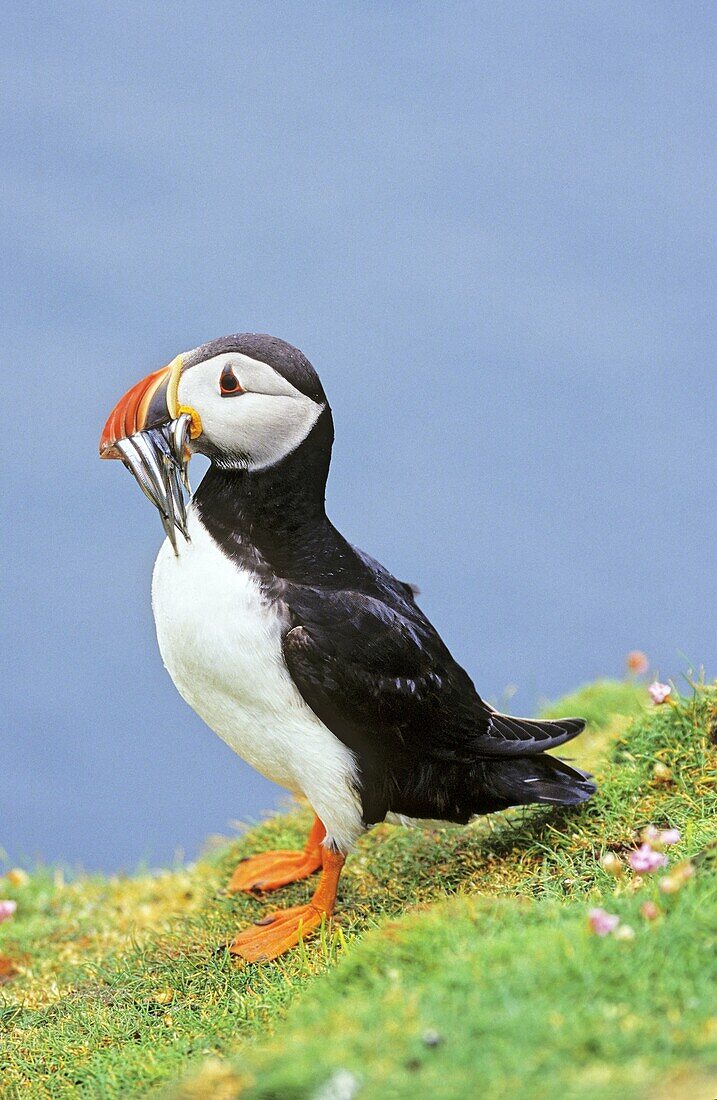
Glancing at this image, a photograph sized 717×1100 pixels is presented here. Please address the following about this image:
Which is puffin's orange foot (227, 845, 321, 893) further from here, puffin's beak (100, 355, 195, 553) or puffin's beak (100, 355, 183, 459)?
puffin's beak (100, 355, 183, 459)

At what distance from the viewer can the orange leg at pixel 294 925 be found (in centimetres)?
423

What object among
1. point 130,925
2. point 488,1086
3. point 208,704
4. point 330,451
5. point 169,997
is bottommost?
point 488,1086

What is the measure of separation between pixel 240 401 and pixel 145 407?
0.31 meters

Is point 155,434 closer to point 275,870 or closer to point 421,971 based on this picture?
point 421,971

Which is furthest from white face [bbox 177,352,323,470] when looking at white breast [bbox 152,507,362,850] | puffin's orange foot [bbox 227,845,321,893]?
puffin's orange foot [bbox 227,845,321,893]

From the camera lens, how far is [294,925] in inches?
171

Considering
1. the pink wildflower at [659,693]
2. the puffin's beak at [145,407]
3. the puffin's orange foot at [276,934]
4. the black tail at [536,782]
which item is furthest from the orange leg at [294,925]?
the puffin's beak at [145,407]

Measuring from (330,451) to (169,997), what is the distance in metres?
1.87

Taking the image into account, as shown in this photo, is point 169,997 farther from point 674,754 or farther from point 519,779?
point 674,754

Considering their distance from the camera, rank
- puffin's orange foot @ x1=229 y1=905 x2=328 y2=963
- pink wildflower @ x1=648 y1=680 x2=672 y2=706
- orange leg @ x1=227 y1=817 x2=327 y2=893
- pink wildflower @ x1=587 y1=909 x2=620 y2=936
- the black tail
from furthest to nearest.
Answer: orange leg @ x1=227 y1=817 x2=327 y2=893
pink wildflower @ x1=648 y1=680 x2=672 y2=706
the black tail
puffin's orange foot @ x1=229 y1=905 x2=328 y2=963
pink wildflower @ x1=587 y1=909 x2=620 y2=936

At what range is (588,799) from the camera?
4.61 metres

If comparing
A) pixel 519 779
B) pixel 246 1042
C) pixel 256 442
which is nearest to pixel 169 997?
pixel 246 1042

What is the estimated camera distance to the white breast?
4.03 meters

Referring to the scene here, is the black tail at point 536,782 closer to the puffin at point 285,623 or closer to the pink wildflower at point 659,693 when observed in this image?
the puffin at point 285,623
